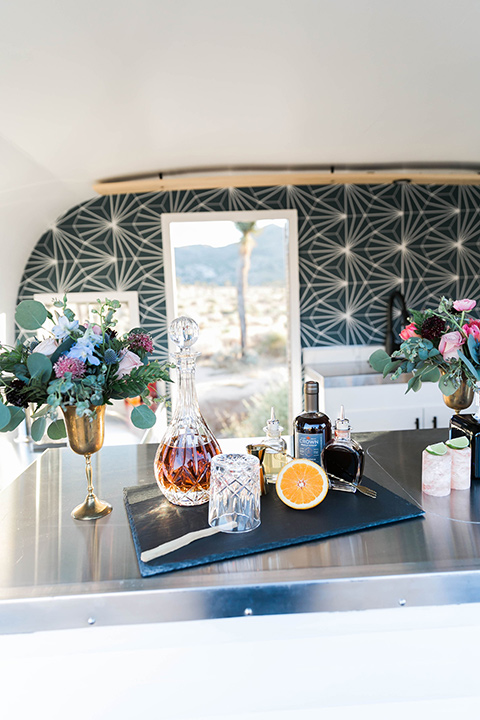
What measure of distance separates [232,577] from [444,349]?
0.73 meters

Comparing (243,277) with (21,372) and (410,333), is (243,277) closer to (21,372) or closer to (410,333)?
(410,333)

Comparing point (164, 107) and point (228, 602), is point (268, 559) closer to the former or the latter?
→ point (228, 602)

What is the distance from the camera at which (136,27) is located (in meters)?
1.60

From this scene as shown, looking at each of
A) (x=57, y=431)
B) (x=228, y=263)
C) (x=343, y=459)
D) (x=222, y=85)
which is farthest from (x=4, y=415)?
(x=228, y=263)

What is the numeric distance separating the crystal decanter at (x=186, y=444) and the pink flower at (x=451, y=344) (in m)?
0.58

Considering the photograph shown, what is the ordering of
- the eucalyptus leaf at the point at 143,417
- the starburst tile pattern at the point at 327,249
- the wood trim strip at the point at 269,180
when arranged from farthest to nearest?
the starburst tile pattern at the point at 327,249 → the wood trim strip at the point at 269,180 → the eucalyptus leaf at the point at 143,417

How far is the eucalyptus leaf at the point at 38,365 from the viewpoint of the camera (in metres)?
1.00

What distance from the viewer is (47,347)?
1028 millimetres

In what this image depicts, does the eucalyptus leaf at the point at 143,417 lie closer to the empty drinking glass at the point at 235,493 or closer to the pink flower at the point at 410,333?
the empty drinking glass at the point at 235,493

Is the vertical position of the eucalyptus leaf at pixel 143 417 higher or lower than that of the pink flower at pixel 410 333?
lower

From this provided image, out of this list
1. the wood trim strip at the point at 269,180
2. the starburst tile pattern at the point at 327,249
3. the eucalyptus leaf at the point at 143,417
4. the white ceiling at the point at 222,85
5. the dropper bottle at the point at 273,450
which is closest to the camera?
the eucalyptus leaf at the point at 143,417

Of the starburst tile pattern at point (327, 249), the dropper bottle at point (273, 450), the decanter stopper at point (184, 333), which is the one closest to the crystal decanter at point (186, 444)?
the decanter stopper at point (184, 333)

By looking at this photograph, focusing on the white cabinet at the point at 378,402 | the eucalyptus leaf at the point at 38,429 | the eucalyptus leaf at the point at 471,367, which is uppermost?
the eucalyptus leaf at the point at 471,367

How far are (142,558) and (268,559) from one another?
22 centimetres
